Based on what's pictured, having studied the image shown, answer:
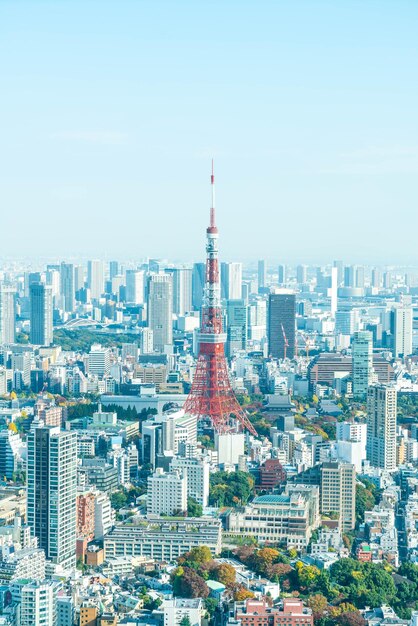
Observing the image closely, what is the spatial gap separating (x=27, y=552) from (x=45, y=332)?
18.3m

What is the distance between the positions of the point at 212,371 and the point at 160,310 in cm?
1194

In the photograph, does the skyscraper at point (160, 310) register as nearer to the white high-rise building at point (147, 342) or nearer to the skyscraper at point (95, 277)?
the white high-rise building at point (147, 342)

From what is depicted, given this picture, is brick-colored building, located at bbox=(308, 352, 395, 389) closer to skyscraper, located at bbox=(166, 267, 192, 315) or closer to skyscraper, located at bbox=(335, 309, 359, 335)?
skyscraper, located at bbox=(335, 309, 359, 335)

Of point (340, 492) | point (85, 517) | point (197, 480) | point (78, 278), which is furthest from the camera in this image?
point (78, 278)

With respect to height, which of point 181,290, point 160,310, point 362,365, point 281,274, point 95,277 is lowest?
point 362,365

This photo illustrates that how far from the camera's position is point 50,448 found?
10742 millimetres

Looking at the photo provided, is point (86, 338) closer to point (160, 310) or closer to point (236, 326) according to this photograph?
point (160, 310)

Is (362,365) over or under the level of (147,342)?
under

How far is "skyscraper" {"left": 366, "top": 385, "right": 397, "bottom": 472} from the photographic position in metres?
15.1

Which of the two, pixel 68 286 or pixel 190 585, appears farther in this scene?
pixel 68 286

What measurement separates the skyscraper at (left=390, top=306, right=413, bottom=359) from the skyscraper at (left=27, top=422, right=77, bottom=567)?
17.7m

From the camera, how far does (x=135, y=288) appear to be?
1521 inches

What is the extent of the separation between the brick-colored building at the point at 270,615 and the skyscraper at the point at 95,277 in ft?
102

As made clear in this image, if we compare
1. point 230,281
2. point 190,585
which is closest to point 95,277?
point 230,281
